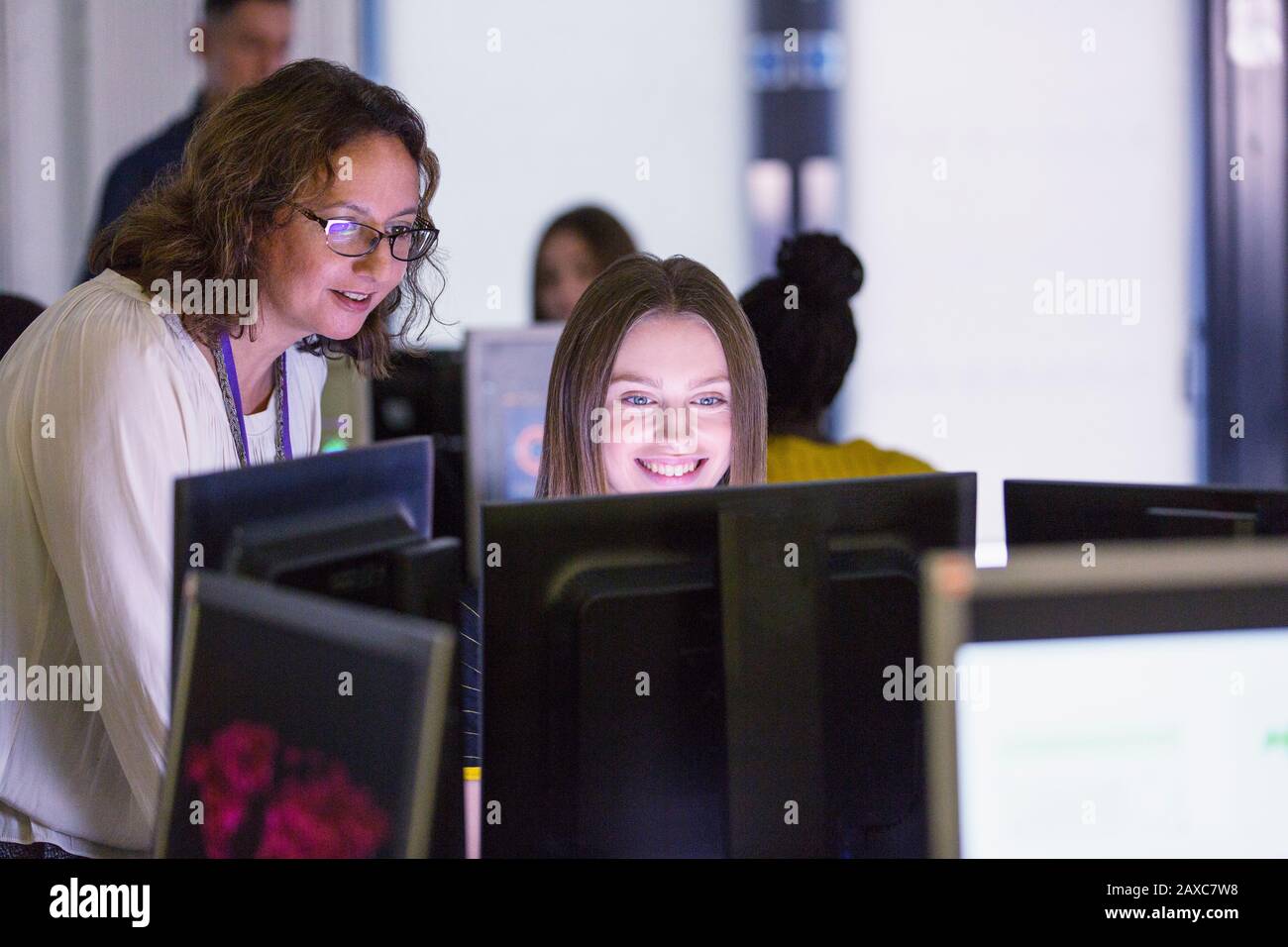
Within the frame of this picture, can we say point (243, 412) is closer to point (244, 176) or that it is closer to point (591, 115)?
point (244, 176)

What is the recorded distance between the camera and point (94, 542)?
145cm

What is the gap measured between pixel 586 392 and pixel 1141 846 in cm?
106

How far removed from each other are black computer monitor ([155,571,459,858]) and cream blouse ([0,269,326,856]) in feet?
1.48

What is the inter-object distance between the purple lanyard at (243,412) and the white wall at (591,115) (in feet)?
Result: 8.43

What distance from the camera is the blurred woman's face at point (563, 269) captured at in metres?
3.48

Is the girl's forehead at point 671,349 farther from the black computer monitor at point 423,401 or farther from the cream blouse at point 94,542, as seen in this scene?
the black computer monitor at point 423,401

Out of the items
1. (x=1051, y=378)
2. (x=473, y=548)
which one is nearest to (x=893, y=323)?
(x=1051, y=378)

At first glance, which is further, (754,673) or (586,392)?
(586,392)

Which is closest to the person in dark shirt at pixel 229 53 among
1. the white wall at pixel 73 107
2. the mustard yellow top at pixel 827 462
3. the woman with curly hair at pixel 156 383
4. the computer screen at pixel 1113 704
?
the white wall at pixel 73 107

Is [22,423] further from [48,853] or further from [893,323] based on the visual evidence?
[893,323]

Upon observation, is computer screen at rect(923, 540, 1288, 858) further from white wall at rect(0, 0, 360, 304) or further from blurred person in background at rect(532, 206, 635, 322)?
white wall at rect(0, 0, 360, 304)

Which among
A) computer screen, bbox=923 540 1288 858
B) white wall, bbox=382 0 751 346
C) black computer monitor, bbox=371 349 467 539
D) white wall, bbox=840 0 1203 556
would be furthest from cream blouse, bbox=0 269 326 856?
white wall, bbox=840 0 1203 556

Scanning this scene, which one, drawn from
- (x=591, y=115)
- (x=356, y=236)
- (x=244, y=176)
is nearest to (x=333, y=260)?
(x=356, y=236)
